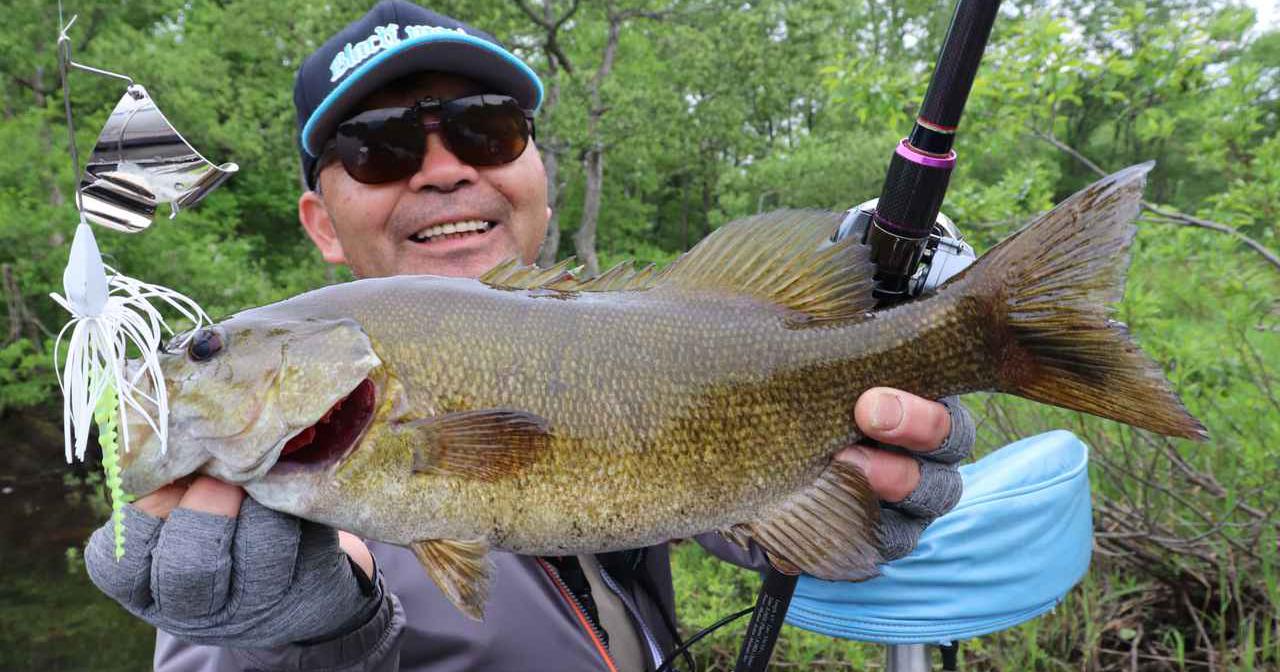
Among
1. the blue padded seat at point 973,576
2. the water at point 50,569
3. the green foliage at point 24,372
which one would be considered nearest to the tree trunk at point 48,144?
the green foliage at point 24,372

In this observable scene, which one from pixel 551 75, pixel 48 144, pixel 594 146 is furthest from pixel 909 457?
pixel 551 75

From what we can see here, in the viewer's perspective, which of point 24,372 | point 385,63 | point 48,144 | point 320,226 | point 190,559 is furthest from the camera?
point 48,144

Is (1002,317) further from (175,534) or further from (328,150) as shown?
(328,150)

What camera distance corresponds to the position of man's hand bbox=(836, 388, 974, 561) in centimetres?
154

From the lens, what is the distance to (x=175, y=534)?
129 cm

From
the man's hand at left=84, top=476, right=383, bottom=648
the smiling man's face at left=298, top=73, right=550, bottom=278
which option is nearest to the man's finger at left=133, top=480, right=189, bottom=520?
the man's hand at left=84, top=476, right=383, bottom=648

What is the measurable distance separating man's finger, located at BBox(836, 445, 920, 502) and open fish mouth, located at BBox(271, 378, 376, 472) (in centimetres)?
95

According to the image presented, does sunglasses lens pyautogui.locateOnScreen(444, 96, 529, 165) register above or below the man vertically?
above

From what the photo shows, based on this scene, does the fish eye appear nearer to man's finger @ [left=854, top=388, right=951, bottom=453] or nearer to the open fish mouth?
the open fish mouth

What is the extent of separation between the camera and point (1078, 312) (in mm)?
1508

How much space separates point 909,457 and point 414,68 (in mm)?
1921

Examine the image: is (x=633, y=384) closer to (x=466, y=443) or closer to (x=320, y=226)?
(x=466, y=443)

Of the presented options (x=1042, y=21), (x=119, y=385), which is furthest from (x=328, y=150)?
(x=1042, y=21)

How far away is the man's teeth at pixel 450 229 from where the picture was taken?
2.44 m
